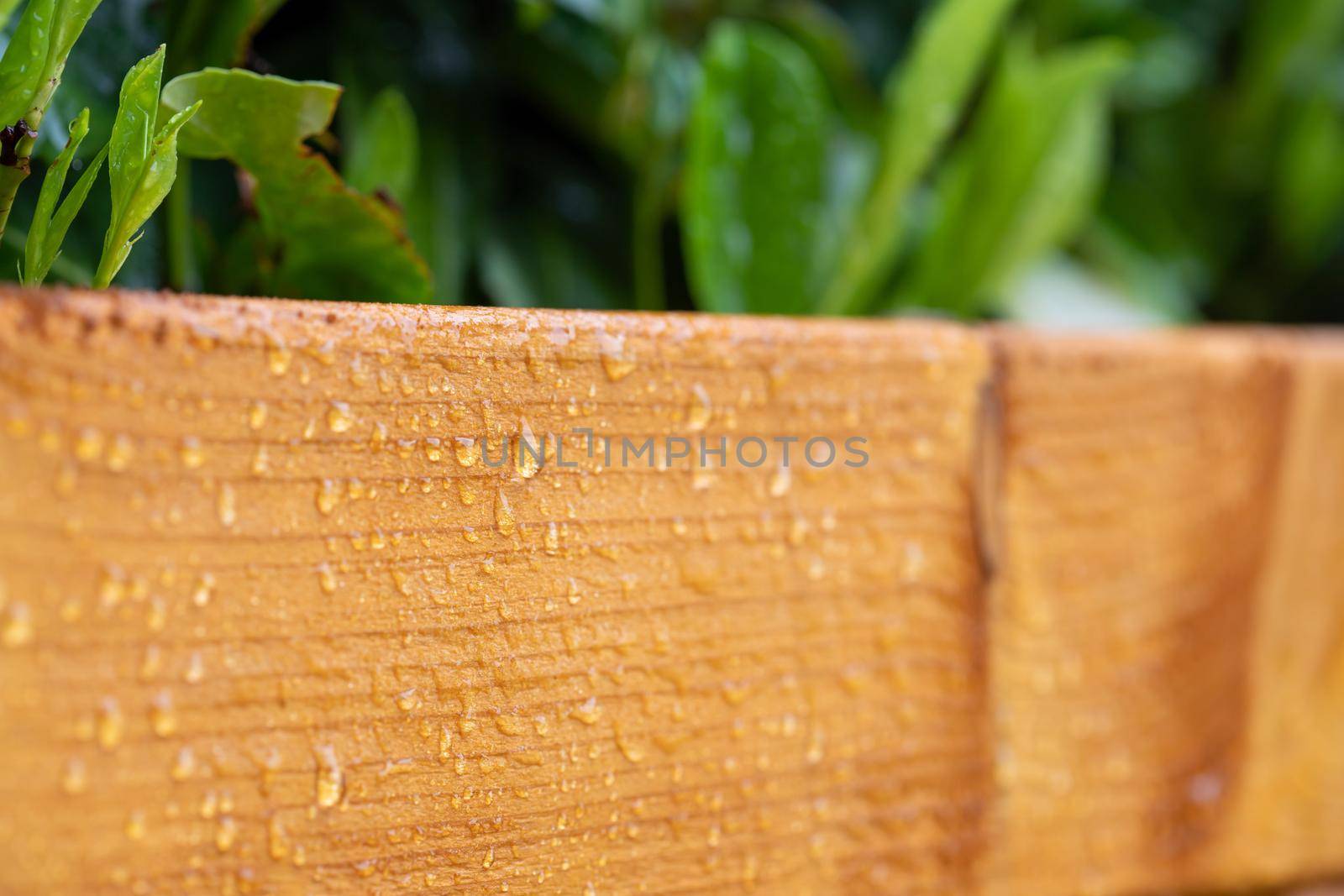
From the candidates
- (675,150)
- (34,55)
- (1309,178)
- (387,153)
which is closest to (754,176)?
(675,150)

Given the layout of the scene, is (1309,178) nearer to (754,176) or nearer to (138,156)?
(754,176)

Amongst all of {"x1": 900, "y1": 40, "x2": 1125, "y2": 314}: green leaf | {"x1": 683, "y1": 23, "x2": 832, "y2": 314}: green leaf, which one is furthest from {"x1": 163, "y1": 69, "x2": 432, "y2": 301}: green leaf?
{"x1": 900, "y1": 40, "x2": 1125, "y2": 314}: green leaf

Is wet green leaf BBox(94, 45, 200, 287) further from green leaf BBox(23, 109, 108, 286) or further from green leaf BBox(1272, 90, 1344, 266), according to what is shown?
green leaf BBox(1272, 90, 1344, 266)

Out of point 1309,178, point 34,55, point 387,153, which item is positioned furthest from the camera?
point 1309,178

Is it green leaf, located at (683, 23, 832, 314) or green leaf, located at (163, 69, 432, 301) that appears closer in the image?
green leaf, located at (163, 69, 432, 301)

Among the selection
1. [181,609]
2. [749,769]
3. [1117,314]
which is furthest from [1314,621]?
[181,609]

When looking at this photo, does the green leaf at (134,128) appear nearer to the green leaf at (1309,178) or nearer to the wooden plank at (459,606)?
the wooden plank at (459,606)

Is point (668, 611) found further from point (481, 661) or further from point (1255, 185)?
point (1255, 185)
